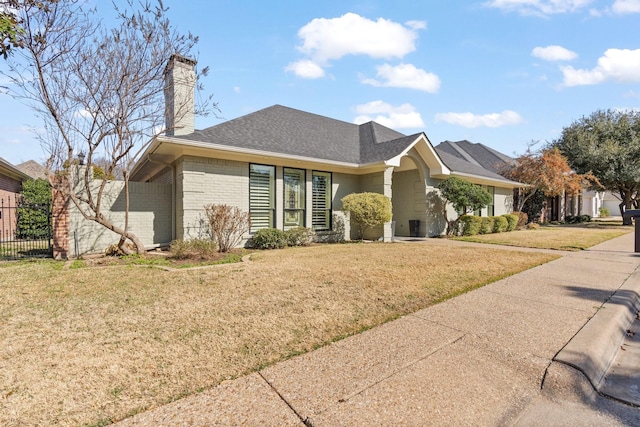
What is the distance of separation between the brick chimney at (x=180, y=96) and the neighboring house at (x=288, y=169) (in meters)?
0.03

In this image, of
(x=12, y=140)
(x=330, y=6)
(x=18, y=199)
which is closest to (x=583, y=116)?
(x=330, y=6)

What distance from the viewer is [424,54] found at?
10.0m

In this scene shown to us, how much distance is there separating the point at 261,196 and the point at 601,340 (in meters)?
9.53

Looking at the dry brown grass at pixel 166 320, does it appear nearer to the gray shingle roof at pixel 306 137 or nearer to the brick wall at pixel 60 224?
the brick wall at pixel 60 224

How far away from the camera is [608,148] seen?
2120cm

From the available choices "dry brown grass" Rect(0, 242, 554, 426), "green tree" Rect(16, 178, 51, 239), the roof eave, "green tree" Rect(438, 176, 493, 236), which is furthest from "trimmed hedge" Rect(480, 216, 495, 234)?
"green tree" Rect(16, 178, 51, 239)

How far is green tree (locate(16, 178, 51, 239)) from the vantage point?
46.2ft

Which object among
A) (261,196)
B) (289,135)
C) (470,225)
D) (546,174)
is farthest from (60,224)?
(546,174)

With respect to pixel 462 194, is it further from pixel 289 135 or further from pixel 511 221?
pixel 289 135

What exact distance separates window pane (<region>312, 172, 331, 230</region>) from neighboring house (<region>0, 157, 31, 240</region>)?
1428 cm

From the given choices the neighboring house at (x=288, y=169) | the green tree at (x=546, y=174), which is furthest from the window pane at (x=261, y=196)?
the green tree at (x=546, y=174)

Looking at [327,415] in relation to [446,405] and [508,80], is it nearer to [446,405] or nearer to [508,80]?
[446,405]

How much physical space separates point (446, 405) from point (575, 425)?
33.9 inches

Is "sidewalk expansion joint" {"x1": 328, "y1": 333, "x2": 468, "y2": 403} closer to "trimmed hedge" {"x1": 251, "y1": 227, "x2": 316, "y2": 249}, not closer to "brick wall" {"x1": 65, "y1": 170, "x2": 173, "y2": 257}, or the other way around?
"trimmed hedge" {"x1": 251, "y1": 227, "x2": 316, "y2": 249}
